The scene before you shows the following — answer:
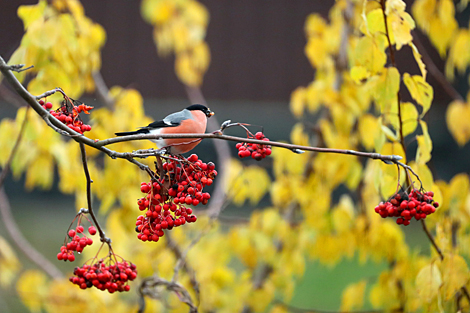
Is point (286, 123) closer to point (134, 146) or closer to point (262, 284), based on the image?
point (262, 284)

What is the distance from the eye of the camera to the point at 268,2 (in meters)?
3.94

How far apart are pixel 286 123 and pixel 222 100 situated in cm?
68

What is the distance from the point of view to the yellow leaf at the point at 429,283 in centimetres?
101

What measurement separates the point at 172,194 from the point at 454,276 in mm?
702

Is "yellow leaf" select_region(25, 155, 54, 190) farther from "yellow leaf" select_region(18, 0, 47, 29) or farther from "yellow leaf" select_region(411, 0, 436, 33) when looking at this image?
"yellow leaf" select_region(411, 0, 436, 33)

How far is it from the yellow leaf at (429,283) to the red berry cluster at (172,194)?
0.60 metres

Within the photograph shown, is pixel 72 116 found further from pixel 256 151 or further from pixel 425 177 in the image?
pixel 425 177

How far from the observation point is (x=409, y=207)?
802mm

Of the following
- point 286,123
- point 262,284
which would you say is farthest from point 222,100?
point 262,284

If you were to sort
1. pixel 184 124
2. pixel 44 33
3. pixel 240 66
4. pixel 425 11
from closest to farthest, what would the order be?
pixel 184 124
pixel 44 33
pixel 425 11
pixel 240 66

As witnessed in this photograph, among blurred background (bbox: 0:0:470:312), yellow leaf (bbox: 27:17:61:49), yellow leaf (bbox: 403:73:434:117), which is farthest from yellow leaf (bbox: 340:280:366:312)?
blurred background (bbox: 0:0:470:312)

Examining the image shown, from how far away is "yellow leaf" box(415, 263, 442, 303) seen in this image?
1012mm

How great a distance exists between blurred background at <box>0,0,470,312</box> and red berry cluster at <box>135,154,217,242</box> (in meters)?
2.70

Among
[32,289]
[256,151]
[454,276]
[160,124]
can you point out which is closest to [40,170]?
[32,289]
